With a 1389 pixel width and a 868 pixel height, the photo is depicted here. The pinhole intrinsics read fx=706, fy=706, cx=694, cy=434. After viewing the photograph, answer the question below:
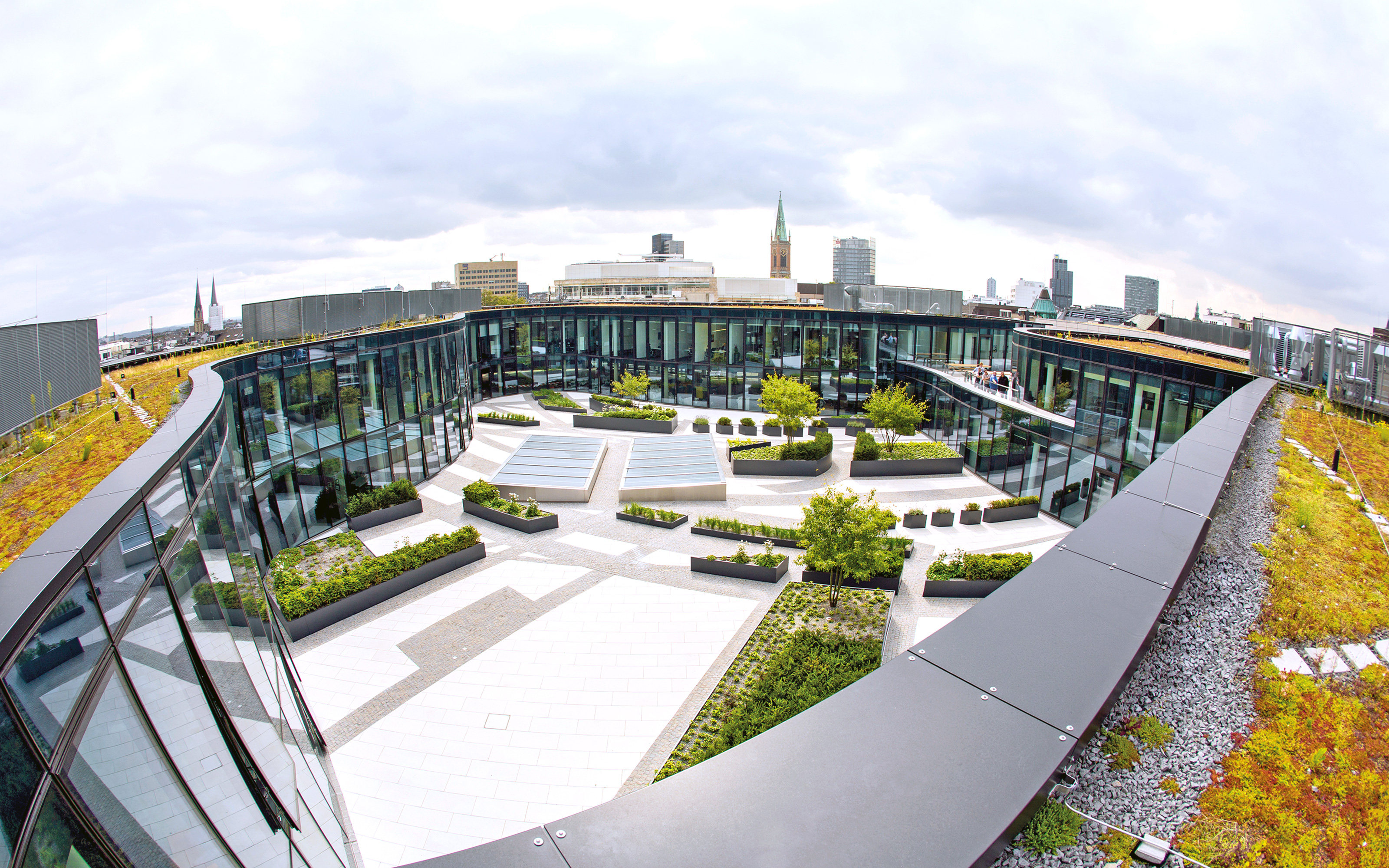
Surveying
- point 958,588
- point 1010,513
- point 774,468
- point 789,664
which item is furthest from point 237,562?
point 774,468

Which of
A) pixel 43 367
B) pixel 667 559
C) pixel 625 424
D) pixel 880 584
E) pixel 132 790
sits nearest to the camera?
pixel 132 790

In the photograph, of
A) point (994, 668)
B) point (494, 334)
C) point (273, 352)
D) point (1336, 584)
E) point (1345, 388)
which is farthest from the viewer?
point (494, 334)

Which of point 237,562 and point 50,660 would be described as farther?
point 237,562

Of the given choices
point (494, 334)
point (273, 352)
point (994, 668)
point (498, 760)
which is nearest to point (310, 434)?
point (273, 352)

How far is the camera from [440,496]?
23844 mm

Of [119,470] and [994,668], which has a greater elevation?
[119,470]

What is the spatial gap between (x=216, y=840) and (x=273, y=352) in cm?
1542

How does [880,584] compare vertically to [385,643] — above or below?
above

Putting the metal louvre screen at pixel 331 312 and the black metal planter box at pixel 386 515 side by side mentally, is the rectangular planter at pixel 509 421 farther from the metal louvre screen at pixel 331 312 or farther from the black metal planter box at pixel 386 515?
the black metal planter box at pixel 386 515

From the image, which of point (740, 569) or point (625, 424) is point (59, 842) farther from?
point (625, 424)

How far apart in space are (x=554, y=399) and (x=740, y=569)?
1082 inches

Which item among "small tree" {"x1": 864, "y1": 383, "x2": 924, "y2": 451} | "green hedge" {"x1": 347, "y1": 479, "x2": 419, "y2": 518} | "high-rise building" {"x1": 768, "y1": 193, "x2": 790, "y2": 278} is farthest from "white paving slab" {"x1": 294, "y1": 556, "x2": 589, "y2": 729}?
"high-rise building" {"x1": 768, "y1": 193, "x2": 790, "y2": 278}

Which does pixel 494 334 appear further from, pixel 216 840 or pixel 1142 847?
pixel 1142 847

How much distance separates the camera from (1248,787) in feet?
12.3
